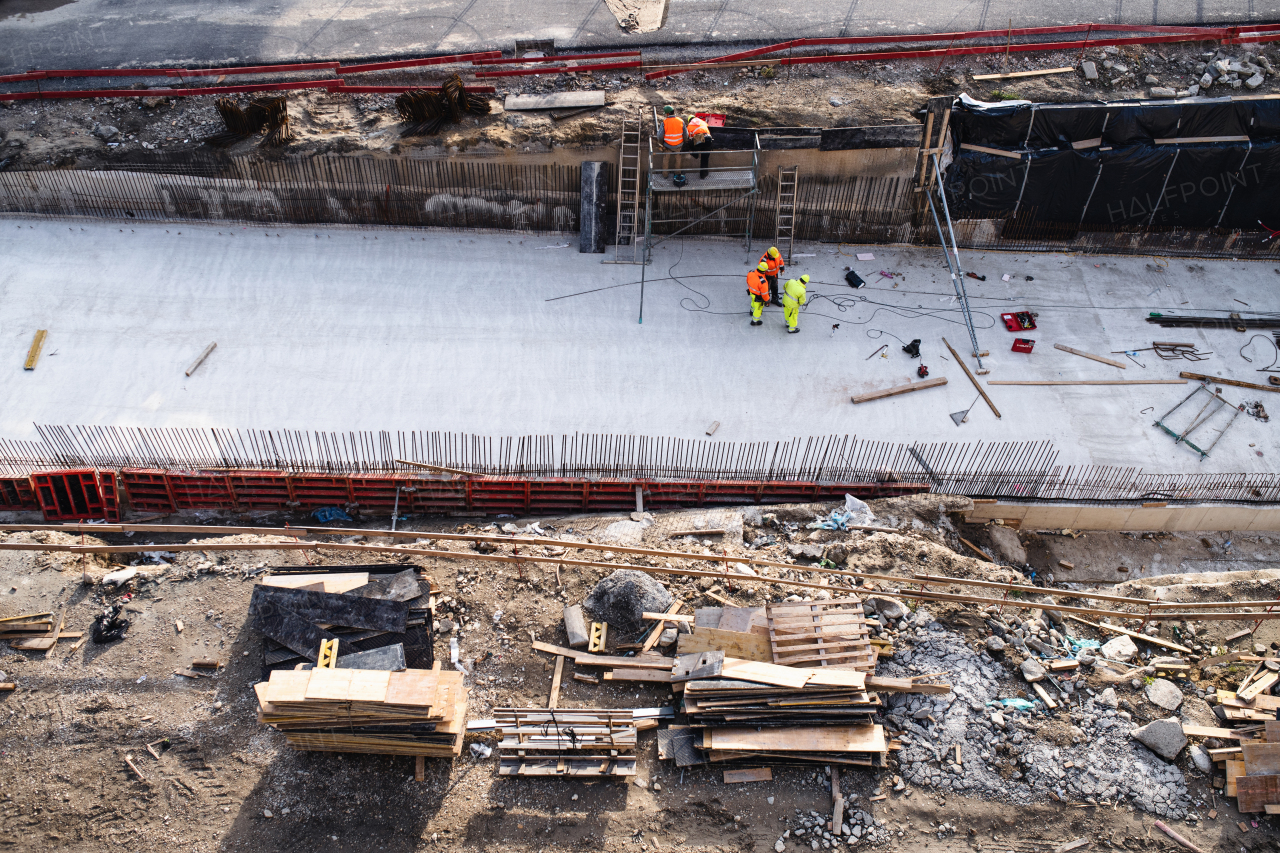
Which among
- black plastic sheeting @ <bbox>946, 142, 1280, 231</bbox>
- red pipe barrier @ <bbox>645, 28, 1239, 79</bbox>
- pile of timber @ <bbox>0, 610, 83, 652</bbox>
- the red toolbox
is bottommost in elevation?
Result: pile of timber @ <bbox>0, 610, 83, 652</bbox>

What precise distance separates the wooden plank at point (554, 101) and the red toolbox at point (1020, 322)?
9.44 meters

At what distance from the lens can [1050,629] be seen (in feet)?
39.5

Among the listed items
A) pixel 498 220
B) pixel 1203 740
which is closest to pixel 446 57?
pixel 498 220

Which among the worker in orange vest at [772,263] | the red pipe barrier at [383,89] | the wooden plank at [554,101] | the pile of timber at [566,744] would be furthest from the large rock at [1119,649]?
the red pipe barrier at [383,89]

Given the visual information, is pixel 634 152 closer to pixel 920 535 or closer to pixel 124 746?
pixel 920 535

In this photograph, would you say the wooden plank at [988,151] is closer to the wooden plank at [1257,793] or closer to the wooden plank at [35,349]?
the wooden plank at [1257,793]

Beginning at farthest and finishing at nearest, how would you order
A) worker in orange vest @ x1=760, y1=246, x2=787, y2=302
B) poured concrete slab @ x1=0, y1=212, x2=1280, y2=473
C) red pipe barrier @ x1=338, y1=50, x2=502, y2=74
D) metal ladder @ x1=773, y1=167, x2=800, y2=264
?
red pipe barrier @ x1=338, y1=50, x2=502, y2=74 → metal ladder @ x1=773, y1=167, x2=800, y2=264 → worker in orange vest @ x1=760, y1=246, x2=787, y2=302 → poured concrete slab @ x1=0, y1=212, x2=1280, y2=473

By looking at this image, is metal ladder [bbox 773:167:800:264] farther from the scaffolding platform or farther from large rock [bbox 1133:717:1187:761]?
large rock [bbox 1133:717:1187:761]

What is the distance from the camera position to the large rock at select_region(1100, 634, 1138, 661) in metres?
11.8

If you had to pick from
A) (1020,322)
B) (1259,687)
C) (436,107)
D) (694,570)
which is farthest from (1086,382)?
(436,107)

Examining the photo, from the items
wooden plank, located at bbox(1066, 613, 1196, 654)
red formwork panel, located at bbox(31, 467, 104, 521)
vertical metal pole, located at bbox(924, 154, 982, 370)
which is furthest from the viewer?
vertical metal pole, located at bbox(924, 154, 982, 370)

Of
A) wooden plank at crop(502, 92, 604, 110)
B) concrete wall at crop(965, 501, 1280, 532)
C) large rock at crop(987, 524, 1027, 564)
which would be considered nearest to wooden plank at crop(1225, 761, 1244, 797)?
large rock at crop(987, 524, 1027, 564)

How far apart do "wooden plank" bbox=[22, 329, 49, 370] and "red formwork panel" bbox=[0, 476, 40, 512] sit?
8.79ft

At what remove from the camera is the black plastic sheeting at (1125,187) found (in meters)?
17.9
